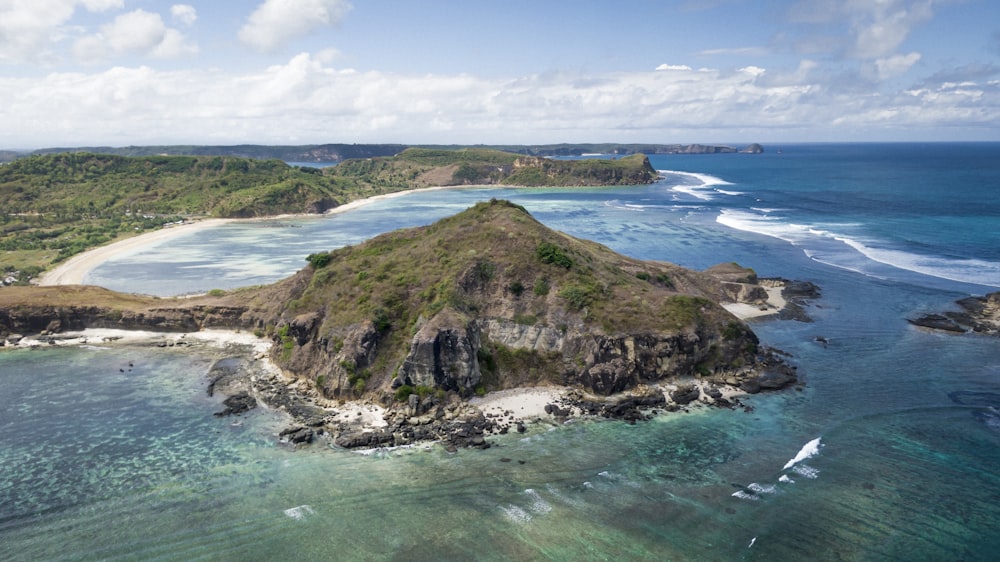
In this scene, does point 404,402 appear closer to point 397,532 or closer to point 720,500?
point 397,532

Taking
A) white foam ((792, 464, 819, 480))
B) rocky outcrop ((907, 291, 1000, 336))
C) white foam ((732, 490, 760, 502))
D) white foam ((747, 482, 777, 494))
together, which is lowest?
white foam ((732, 490, 760, 502))

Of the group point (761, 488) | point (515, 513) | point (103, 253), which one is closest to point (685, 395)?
point (761, 488)

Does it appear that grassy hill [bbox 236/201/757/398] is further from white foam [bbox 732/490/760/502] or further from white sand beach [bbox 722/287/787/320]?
white sand beach [bbox 722/287/787/320]

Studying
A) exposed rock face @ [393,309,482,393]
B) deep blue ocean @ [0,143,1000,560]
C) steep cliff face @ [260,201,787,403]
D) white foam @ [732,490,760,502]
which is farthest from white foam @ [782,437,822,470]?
exposed rock face @ [393,309,482,393]

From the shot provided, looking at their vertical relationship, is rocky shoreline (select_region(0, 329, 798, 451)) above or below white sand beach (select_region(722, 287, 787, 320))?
below

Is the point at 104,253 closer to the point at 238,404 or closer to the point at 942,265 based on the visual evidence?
the point at 238,404

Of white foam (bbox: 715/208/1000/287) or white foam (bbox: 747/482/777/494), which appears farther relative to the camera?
white foam (bbox: 715/208/1000/287)
